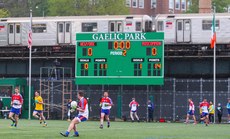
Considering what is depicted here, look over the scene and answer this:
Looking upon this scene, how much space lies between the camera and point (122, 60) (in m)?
56.5

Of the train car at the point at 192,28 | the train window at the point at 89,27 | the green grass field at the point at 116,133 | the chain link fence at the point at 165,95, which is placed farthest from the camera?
the train window at the point at 89,27

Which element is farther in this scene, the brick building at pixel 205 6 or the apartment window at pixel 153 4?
the apartment window at pixel 153 4

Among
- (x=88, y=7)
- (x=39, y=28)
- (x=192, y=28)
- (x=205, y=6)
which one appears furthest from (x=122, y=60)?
(x=88, y=7)

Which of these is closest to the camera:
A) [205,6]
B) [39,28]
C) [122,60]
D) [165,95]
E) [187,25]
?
[122,60]

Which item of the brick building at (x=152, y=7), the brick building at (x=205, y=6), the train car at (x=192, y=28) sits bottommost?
the train car at (x=192, y=28)

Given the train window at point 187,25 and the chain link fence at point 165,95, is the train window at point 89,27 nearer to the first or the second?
the chain link fence at point 165,95

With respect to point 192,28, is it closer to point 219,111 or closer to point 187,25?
point 187,25

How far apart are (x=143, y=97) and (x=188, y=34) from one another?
7.30 m

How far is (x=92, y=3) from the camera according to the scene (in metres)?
98.4

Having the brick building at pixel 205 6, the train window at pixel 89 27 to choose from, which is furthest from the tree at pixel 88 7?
the train window at pixel 89 27

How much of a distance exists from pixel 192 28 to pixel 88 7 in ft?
112

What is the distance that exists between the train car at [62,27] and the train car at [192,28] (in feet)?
4.72

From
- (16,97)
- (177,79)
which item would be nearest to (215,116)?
(177,79)

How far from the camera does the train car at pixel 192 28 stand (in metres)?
64.4
